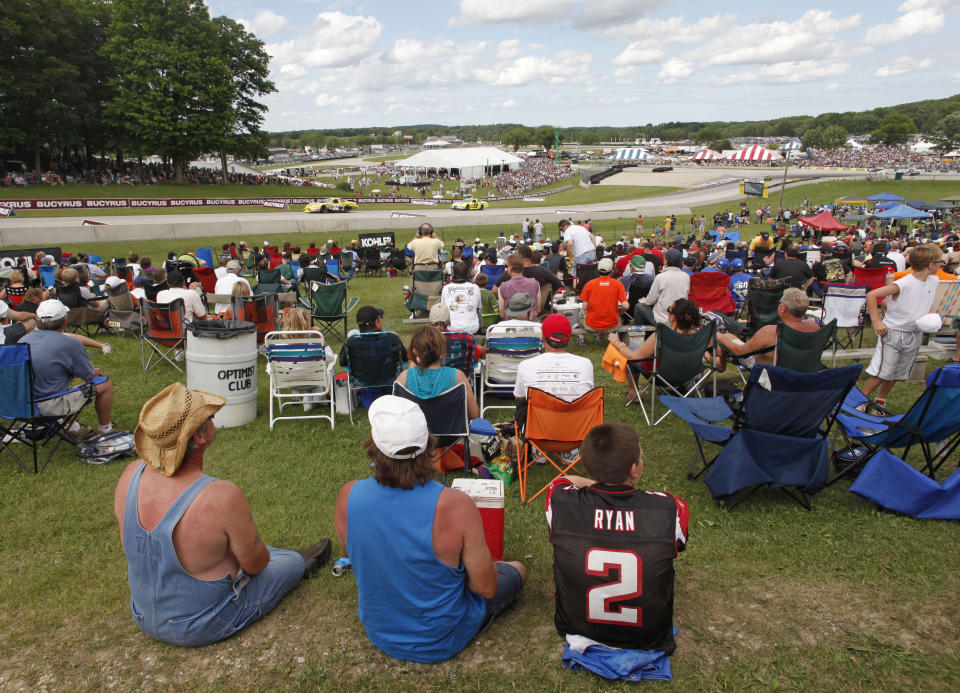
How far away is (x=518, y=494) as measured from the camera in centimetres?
485

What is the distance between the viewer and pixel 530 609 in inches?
136

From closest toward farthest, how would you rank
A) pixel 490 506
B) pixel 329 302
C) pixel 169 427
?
pixel 169 427 → pixel 490 506 → pixel 329 302

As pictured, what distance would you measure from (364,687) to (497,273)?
9677mm

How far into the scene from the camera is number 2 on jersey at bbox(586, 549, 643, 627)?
2613 millimetres

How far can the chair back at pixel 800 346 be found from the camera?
5699 mm

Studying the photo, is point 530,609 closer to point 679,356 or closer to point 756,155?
point 679,356

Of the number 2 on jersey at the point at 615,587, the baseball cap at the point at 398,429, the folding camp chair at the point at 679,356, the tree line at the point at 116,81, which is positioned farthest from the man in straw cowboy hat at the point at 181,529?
the tree line at the point at 116,81

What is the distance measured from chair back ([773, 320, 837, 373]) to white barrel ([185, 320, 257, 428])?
5299mm

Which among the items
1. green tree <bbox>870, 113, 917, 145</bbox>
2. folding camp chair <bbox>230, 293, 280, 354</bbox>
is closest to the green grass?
folding camp chair <bbox>230, 293, 280, 354</bbox>

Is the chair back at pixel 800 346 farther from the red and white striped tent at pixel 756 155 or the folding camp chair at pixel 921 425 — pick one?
the red and white striped tent at pixel 756 155

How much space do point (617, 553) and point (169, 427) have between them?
2132mm

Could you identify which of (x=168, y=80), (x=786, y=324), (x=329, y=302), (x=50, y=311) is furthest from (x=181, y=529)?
(x=168, y=80)

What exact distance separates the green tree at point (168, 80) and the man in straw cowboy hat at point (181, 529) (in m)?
52.4

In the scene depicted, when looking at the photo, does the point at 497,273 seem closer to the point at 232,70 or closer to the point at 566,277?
the point at 566,277
